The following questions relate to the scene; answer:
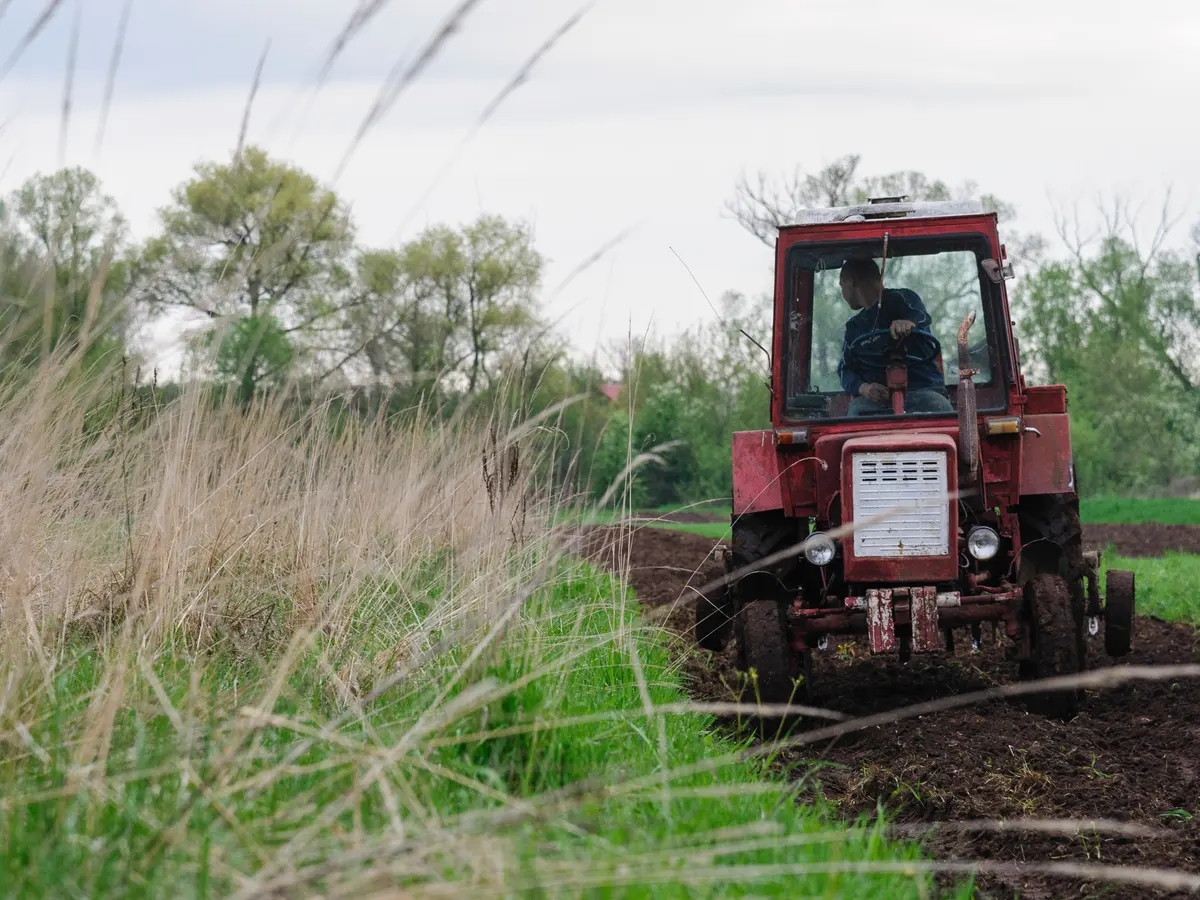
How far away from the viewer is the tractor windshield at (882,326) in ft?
21.6

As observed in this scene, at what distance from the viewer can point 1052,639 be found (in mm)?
5824

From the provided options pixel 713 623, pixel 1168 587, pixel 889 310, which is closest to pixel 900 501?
pixel 889 310

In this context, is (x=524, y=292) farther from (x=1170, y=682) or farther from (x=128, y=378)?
(x=1170, y=682)

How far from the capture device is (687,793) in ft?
8.83

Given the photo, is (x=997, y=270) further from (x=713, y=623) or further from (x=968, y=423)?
(x=713, y=623)

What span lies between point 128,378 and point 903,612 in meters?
3.27

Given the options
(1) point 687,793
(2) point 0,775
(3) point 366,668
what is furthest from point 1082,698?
(2) point 0,775

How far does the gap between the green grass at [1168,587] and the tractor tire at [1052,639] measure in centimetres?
351

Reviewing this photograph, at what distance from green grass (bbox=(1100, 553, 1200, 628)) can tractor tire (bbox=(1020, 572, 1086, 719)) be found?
3.51 meters

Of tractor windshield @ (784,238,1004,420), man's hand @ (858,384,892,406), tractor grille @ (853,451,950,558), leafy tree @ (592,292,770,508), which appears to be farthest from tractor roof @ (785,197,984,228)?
leafy tree @ (592,292,770,508)

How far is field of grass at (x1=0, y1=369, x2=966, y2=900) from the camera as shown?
2.24 meters

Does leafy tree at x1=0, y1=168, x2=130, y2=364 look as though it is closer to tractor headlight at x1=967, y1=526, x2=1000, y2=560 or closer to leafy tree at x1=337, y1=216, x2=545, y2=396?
leafy tree at x1=337, y1=216, x2=545, y2=396

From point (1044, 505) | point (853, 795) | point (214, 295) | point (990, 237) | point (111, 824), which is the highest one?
point (990, 237)

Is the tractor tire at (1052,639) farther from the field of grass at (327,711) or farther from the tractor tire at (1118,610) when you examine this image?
the field of grass at (327,711)
